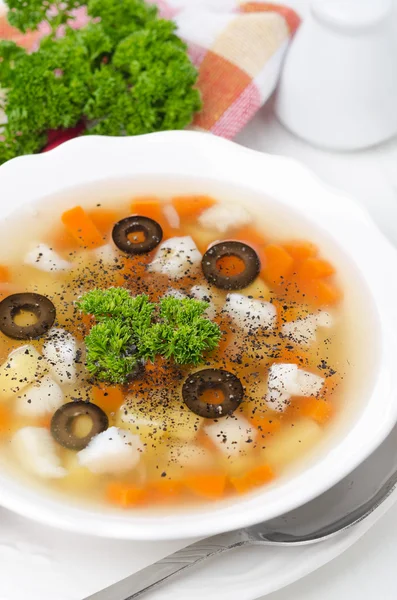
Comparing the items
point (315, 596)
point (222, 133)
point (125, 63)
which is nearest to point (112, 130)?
point (125, 63)

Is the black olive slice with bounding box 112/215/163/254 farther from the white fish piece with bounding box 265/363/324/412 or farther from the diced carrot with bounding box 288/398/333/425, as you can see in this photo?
the diced carrot with bounding box 288/398/333/425

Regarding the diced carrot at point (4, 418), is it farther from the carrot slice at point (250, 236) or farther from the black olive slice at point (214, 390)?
the carrot slice at point (250, 236)

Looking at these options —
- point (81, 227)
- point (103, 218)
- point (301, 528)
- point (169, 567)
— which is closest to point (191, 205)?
point (103, 218)

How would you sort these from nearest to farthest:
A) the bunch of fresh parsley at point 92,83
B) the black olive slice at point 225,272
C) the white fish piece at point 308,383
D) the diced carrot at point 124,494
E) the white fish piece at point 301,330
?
1. the diced carrot at point 124,494
2. the white fish piece at point 308,383
3. the white fish piece at point 301,330
4. the black olive slice at point 225,272
5. the bunch of fresh parsley at point 92,83

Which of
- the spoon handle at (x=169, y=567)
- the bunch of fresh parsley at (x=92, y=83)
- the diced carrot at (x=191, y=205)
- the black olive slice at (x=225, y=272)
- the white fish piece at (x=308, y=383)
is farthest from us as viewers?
the bunch of fresh parsley at (x=92, y=83)

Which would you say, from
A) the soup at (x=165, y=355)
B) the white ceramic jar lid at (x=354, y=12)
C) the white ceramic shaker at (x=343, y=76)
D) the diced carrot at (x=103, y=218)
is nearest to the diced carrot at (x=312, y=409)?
the soup at (x=165, y=355)

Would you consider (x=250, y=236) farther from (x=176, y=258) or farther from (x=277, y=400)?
(x=277, y=400)

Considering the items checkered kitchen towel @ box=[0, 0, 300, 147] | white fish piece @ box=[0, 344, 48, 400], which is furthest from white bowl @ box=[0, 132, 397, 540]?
checkered kitchen towel @ box=[0, 0, 300, 147]
